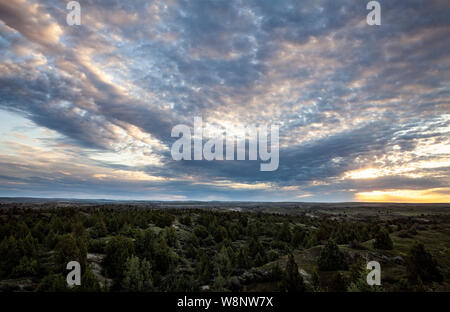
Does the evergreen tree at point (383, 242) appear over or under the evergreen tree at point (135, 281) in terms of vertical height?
over

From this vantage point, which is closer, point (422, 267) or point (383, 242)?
point (422, 267)

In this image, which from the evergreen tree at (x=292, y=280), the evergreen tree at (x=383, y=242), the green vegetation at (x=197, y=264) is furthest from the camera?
the evergreen tree at (x=383, y=242)

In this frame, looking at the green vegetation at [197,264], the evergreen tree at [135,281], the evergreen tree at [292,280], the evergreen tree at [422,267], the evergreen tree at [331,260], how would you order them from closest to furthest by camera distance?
the evergreen tree at [292,280]
the green vegetation at [197,264]
the evergreen tree at [422,267]
the evergreen tree at [135,281]
the evergreen tree at [331,260]

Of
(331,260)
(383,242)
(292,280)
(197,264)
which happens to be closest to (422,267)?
(331,260)

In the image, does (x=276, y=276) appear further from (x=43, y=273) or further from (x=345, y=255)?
(x=43, y=273)

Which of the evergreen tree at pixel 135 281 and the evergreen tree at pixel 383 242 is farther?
the evergreen tree at pixel 383 242

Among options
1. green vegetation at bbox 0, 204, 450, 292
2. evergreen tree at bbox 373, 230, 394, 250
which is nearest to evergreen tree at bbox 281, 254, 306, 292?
green vegetation at bbox 0, 204, 450, 292

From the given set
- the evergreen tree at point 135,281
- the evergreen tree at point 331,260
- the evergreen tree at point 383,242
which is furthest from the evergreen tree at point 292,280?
the evergreen tree at point 383,242

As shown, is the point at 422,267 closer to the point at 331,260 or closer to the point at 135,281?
the point at 331,260

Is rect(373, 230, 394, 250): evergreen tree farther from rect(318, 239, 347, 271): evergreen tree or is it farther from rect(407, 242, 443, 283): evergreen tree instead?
rect(407, 242, 443, 283): evergreen tree

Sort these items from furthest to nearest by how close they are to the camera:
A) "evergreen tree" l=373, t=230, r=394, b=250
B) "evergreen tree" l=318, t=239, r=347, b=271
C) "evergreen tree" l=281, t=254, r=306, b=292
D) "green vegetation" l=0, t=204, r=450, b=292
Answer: "evergreen tree" l=373, t=230, r=394, b=250 < "evergreen tree" l=318, t=239, r=347, b=271 < "green vegetation" l=0, t=204, r=450, b=292 < "evergreen tree" l=281, t=254, r=306, b=292

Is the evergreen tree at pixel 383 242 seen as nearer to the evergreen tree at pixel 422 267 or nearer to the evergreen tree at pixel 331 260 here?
the evergreen tree at pixel 331 260
